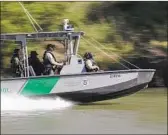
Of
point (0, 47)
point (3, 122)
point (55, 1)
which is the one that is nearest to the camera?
point (3, 122)

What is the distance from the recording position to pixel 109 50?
63.5 ft

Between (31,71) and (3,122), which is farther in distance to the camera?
(31,71)

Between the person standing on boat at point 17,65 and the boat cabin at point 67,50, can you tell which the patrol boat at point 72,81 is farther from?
the person standing on boat at point 17,65

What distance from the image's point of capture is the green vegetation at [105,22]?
62.5 feet

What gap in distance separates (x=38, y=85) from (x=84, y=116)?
6.14ft

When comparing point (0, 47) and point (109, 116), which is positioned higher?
point (0, 47)

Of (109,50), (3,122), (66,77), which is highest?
(109,50)

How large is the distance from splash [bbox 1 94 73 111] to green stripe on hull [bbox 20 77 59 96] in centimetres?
20

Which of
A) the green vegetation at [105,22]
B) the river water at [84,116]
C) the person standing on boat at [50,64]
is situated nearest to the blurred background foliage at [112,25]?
the green vegetation at [105,22]

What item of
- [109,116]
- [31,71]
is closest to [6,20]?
[31,71]

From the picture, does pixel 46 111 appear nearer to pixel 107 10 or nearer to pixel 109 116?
pixel 109 116

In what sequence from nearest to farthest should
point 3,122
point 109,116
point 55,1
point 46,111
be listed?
point 3,122
point 109,116
point 46,111
point 55,1

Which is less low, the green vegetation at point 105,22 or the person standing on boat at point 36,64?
the green vegetation at point 105,22

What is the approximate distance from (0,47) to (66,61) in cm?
634
